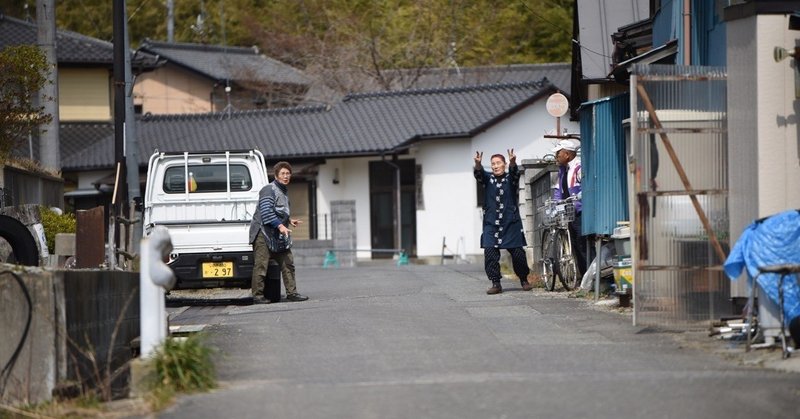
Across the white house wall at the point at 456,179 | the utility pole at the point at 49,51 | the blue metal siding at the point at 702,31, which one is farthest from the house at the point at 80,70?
the blue metal siding at the point at 702,31

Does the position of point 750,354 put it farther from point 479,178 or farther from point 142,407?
point 479,178

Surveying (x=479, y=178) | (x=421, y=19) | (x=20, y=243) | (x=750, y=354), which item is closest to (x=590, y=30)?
(x=479, y=178)

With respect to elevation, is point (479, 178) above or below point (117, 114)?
below

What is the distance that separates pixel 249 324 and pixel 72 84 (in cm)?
2985

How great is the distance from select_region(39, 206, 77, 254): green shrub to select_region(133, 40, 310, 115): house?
23.7 meters

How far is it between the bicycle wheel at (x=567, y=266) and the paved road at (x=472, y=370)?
85.5 inches

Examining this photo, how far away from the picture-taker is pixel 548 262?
1622 cm

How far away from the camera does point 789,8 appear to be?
9453mm

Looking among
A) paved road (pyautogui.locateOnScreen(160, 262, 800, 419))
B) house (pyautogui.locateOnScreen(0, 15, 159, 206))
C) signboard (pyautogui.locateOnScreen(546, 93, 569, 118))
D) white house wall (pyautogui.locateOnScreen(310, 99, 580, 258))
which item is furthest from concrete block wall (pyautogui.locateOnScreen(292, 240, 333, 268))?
paved road (pyautogui.locateOnScreen(160, 262, 800, 419))

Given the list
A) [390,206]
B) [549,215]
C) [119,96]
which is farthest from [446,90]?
[549,215]

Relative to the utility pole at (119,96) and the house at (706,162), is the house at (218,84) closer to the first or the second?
the utility pole at (119,96)

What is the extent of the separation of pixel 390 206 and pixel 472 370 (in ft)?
92.7

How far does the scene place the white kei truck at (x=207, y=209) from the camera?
16625 mm

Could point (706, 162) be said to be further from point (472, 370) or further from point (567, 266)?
point (567, 266)
